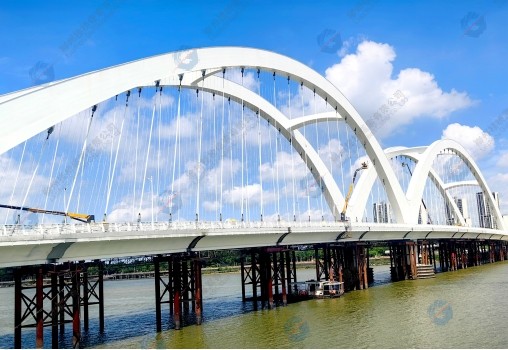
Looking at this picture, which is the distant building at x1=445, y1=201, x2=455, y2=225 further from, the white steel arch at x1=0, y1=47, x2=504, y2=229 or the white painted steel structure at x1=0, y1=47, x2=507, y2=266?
the white painted steel structure at x1=0, y1=47, x2=507, y2=266

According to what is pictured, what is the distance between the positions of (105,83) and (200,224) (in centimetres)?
864

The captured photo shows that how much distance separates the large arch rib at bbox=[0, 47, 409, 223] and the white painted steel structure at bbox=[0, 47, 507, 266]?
0.04 meters

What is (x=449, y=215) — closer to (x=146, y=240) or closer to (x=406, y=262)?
(x=406, y=262)

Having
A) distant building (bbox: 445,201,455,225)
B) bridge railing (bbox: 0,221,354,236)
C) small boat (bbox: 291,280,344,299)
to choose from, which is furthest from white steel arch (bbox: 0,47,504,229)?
small boat (bbox: 291,280,344,299)

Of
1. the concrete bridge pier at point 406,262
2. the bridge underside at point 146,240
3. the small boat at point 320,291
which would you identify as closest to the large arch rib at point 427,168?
the concrete bridge pier at point 406,262

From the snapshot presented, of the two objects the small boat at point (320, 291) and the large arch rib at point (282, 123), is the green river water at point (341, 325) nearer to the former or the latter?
the small boat at point (320, 291)

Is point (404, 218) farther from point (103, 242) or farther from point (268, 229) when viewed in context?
point (103, 242)

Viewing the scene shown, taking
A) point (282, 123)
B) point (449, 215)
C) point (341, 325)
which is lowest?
point (341, 325)

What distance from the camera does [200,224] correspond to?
2638cm

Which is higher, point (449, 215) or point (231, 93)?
point (231, 93)

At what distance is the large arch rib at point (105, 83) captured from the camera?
61.3ft

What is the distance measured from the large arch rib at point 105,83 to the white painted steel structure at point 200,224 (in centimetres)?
4

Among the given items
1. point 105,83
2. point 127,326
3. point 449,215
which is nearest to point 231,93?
point 105,83

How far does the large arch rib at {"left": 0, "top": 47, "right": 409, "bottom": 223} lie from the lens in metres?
18.7
